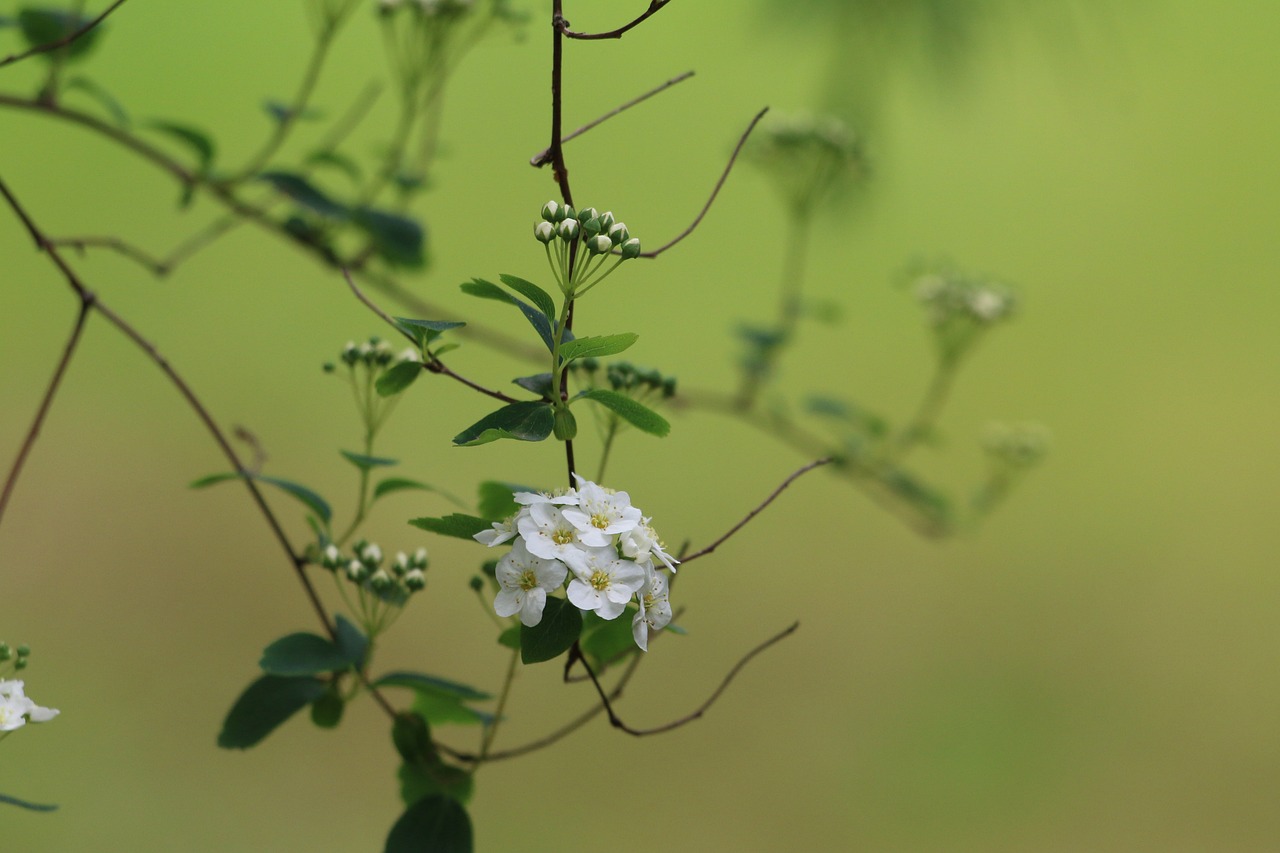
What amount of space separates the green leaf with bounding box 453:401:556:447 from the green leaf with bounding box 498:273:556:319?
0.14ft

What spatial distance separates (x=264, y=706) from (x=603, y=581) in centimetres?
27

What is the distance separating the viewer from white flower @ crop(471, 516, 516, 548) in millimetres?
442

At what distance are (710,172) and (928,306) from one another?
2.61 feet

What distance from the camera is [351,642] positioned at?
58 cm

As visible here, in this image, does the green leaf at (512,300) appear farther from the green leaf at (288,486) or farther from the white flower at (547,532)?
the green leaf at (288,486)

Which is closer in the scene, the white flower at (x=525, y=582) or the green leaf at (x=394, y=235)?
the white flower at (x=525, y=582)

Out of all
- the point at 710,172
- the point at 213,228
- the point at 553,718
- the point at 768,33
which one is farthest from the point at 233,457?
the point at 710,172

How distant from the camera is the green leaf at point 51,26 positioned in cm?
86

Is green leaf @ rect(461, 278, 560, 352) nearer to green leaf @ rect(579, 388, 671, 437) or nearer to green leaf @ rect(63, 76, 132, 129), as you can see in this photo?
green leaf @ rect(579, 388, 671, 437)

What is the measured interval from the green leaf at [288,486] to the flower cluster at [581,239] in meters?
0.24

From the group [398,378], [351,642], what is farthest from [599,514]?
[351,642]

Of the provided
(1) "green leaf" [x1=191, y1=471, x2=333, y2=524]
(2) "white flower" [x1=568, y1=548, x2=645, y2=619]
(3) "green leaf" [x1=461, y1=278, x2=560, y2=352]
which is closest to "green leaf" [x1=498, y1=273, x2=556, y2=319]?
(3) "green leaf" [x1=461, y1=278, x2=560, y2=352]

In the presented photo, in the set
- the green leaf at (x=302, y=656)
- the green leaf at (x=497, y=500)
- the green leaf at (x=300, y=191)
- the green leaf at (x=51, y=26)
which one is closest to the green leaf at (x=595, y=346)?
the green leaf at (x=497, y=500)

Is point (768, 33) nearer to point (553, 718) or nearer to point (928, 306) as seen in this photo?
point (928, 306)
